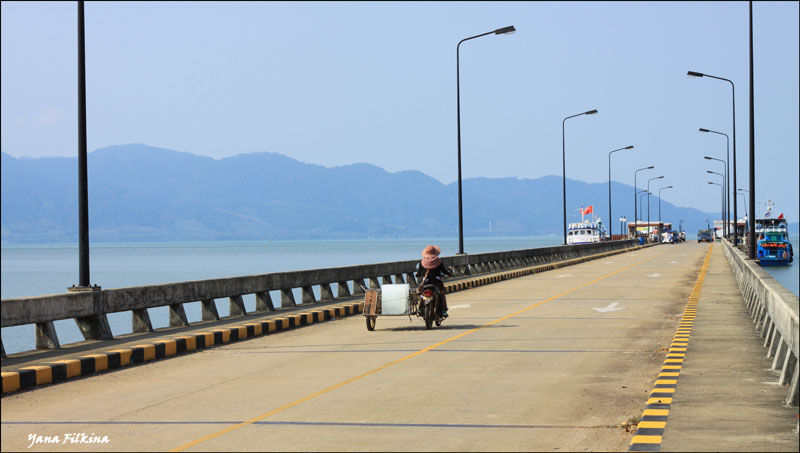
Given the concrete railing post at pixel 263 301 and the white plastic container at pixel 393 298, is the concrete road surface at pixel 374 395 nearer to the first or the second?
the white plastic container at pixel 393 298

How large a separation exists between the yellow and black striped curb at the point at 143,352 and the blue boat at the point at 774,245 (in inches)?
3820

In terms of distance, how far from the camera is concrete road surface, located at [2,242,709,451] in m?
9.19

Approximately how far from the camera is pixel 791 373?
476 inches

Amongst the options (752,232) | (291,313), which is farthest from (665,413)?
(752,232)

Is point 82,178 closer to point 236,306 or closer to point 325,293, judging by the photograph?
point 236,306

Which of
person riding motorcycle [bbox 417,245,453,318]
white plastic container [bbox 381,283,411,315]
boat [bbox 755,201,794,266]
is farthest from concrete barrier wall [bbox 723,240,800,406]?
boat [bbox 755,201,794,266]

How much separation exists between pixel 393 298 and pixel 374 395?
8967 millimetres

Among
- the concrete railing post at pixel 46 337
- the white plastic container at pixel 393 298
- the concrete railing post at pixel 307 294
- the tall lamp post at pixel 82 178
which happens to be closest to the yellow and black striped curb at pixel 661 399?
the white plastic container at pixel 393 298

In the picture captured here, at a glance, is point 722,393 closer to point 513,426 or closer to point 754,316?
point 513,426

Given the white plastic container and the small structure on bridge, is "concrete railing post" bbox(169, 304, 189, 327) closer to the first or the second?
the white plastic container

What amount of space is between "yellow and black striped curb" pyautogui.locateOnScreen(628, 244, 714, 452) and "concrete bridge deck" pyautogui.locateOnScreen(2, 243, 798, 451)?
0.12m

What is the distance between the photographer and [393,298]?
814 inches

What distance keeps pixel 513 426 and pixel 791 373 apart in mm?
4189

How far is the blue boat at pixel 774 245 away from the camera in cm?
11194
